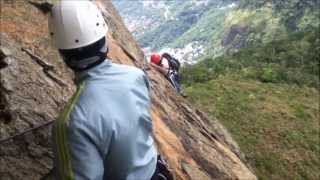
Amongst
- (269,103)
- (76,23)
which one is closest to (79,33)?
(76,23)

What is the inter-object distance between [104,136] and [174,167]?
4.30 metres

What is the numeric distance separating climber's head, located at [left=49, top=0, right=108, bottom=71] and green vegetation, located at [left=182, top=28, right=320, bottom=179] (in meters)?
10.3

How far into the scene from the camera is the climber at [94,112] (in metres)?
4.16

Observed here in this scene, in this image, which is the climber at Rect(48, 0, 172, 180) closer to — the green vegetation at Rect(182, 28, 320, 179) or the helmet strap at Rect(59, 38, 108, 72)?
the helmet strap at Rect(59, 38, 108, 72)

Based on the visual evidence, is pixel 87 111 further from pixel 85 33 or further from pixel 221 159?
pixel 221 159

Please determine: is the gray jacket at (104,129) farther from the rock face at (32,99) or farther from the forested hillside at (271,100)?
the forested hillside at (271,100)

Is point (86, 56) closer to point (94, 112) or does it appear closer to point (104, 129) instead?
point (94, 112)

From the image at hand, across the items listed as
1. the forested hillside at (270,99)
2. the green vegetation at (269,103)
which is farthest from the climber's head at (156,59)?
the green vegetation at (269,103)

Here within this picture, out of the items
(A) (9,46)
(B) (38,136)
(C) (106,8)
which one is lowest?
(C) (106,8)

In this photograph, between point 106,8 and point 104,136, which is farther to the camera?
point 106,8

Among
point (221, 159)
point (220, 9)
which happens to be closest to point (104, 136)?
point (221, 159)

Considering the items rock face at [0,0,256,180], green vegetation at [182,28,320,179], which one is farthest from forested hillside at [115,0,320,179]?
rock face at [0,0,256,180]

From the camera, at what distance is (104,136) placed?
4180 millimetres

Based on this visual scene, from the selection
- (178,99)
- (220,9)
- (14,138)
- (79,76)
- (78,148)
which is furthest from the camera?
(220,9)
